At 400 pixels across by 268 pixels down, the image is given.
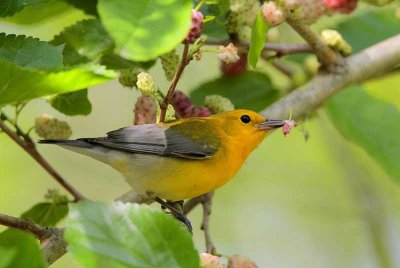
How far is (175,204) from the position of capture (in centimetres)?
178

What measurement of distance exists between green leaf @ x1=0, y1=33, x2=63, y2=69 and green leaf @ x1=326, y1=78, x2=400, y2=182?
974 millimetres

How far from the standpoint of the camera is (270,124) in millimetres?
1831

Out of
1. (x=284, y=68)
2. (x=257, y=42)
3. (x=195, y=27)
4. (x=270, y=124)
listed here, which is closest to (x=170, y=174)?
(x=270, y=124)

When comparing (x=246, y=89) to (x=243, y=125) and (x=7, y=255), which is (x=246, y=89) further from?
(x=7, y=255)

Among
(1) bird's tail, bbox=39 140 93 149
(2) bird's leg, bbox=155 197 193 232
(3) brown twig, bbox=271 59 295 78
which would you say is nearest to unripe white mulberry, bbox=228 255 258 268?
(2) bird's leg, bbox=155 197 193 232

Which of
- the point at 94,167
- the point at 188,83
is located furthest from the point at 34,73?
the point at 94,167

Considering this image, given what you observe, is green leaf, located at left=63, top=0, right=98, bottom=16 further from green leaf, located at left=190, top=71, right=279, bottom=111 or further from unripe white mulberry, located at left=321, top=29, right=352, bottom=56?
unripe white mulberry, located at left=321, top=29, right=352, bottom=56

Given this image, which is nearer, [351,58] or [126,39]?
[126,39]

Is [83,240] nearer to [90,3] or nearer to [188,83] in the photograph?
[90,3]

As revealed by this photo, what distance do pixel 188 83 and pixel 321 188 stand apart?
90 centimetres

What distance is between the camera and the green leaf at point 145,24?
944 millimetres

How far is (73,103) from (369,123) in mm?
797

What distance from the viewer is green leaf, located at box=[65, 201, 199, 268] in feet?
3.45

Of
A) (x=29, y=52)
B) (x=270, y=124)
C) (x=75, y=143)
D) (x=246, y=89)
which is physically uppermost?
(x=29, y=52)
